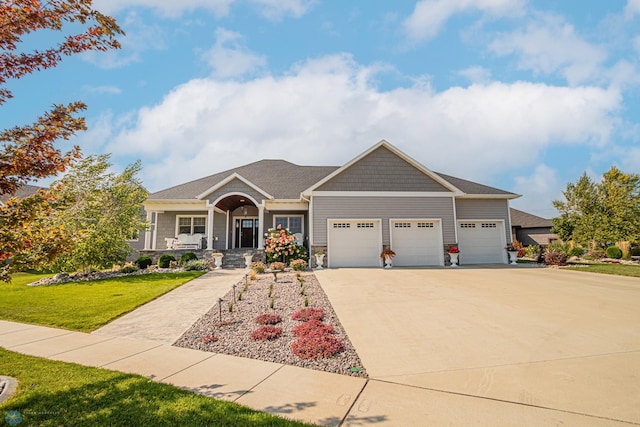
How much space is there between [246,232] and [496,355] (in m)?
16.3

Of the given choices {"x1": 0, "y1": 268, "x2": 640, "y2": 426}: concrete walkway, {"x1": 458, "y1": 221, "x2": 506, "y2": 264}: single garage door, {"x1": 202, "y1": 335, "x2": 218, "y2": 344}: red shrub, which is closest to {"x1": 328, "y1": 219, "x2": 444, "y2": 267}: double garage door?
{"x1": 458, "y1": 221, "x2": 506, "y2": 264}: single garage door

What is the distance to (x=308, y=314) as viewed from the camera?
258 inches

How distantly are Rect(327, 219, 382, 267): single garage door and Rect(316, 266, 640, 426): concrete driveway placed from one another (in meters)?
6.27

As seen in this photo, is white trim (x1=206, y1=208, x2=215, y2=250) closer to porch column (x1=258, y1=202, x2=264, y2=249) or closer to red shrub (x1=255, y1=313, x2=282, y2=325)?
porch column (x1=258, y1=202, x2=264, y2=249)

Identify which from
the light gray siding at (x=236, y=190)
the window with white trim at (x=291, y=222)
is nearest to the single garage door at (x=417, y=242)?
the window with white trim at (x=291, y=222)

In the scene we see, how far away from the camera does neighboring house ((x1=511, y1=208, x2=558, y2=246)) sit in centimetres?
2748

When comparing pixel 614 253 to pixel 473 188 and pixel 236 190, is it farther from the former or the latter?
pixel 236 190

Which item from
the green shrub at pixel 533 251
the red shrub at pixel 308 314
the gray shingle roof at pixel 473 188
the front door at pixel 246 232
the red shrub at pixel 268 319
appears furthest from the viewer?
the front door at pixel 246 232

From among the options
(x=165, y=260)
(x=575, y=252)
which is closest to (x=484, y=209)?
(x=575, y=252)

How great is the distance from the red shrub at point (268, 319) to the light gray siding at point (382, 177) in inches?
370

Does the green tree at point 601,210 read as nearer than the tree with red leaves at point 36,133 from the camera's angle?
No

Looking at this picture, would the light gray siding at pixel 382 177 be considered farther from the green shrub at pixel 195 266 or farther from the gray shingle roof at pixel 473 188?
the green shrub at pixel 195 266

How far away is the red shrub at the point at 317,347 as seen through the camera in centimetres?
459

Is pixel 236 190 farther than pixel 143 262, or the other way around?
pixel 236 190
